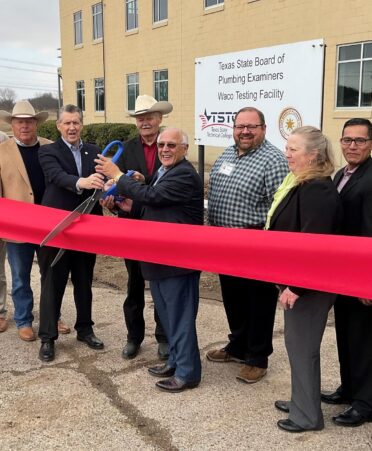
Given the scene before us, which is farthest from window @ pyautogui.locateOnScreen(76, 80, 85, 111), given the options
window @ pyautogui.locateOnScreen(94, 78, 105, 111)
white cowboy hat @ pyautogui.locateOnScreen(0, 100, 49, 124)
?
white cowboy hat @ pyautogui.locateOnScreen(0, 100, 49, 124)

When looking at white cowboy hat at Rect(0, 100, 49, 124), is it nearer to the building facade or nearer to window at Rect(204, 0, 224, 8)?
the building facade

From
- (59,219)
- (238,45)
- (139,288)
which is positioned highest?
(238,45)

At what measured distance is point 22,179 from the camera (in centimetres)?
433

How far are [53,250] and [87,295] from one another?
1.73 ft

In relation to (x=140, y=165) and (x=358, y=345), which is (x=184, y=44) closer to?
(x=140, y=165)

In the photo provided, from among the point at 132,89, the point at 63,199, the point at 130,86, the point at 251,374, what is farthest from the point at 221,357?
the point at 130,86

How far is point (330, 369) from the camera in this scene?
151 inches

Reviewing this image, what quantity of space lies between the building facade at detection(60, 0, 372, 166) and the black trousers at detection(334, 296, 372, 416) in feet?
29.4

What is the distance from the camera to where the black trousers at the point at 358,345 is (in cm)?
305

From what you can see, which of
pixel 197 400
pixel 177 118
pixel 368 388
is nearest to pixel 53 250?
pixel 197 400

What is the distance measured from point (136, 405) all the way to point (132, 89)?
23.1 metres

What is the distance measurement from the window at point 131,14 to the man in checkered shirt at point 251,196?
22257mm

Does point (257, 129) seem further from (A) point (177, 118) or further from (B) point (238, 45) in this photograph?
(A) point (177, 118)

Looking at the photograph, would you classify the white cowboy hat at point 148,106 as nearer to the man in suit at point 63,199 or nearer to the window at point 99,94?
the man in suit at point 63,199
